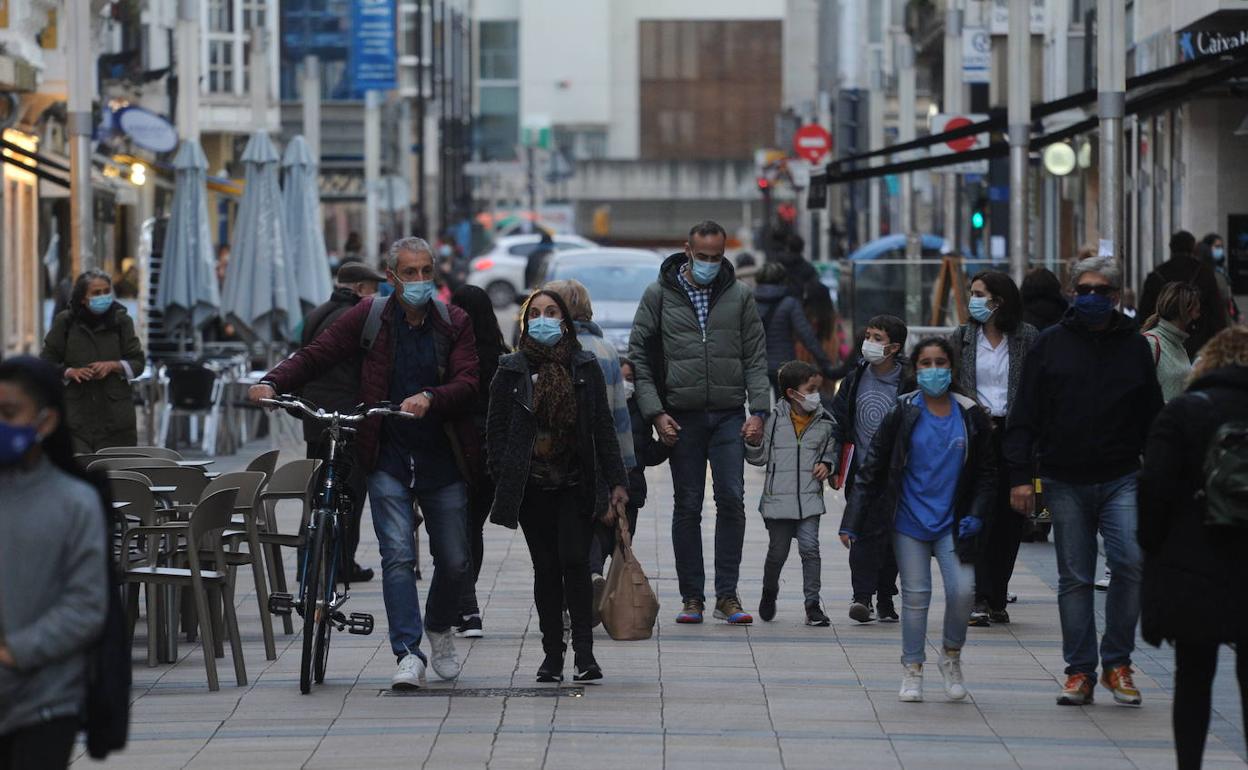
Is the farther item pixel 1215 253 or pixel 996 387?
pixel 1215 253

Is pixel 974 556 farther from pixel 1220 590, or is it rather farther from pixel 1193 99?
pixel 1193 99

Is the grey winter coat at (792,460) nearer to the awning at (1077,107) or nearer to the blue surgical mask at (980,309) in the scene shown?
the blue surgical mask at (980,309)

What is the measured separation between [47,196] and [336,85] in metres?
30.3

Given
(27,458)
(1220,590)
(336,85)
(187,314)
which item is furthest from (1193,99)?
(336,85)

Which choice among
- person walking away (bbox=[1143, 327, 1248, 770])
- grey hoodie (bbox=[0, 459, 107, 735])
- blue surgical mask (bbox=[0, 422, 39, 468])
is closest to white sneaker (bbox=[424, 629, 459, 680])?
person walking away (bbox=[1143, 327, 1248, 770])

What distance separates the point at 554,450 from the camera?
968 cm

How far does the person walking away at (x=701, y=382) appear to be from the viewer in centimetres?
1180

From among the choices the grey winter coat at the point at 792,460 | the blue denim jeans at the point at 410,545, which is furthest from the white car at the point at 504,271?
the blue denim jeans at the point at 410,545

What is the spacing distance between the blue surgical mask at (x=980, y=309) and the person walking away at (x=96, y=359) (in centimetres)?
528

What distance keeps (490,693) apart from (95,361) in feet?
17.7

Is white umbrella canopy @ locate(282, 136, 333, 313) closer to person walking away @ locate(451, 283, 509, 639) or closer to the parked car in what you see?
Answer: the parked car

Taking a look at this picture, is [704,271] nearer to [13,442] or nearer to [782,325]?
[782,325]

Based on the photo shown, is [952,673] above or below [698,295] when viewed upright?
below

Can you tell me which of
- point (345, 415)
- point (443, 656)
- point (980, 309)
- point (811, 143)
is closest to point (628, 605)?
point (443, 656)
